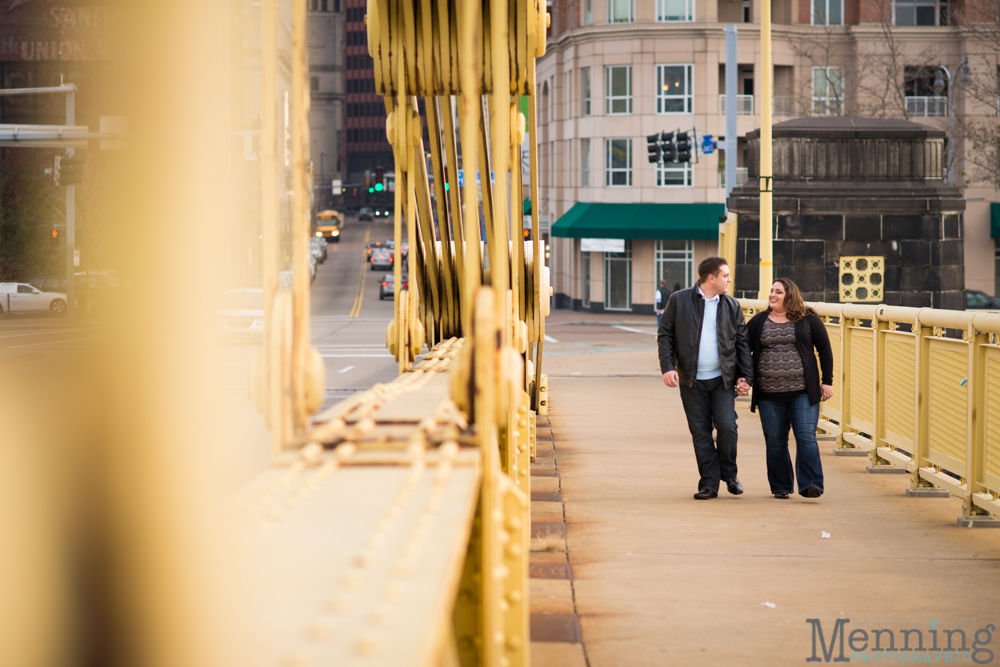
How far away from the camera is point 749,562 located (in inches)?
236

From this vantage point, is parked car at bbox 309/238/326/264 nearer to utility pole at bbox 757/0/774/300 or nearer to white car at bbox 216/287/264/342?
white car at bbox 216/287/264/342

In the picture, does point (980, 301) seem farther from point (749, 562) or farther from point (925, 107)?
point (749, 562)

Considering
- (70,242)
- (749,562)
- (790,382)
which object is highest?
(70,242)

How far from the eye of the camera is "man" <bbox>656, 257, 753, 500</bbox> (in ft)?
26.0

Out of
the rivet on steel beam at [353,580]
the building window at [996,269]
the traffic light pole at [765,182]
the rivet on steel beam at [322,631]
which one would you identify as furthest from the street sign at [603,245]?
the rivet on steel beam at [322,631]

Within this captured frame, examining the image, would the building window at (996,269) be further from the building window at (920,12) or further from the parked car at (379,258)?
the parked car at (379,258)

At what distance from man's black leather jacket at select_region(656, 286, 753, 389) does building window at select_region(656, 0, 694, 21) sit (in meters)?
43.1

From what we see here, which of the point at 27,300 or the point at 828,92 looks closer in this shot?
the point at 27,300

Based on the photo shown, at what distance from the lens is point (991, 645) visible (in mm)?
4672

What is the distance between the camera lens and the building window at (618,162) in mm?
49188

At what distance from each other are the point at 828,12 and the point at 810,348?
45.3m

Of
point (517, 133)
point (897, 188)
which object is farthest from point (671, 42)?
point (517, 133)

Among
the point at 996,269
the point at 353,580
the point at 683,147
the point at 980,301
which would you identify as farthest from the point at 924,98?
the point at 353,580

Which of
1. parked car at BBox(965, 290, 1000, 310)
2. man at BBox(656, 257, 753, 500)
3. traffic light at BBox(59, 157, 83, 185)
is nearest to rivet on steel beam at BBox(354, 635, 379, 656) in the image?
man at BBox(656, 257, 753, 500)
